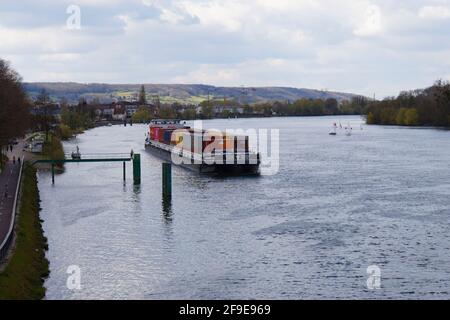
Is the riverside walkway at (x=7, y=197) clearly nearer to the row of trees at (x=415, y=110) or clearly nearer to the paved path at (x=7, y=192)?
the paved path at (x=7, y=192)

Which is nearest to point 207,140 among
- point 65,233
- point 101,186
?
point 101,186

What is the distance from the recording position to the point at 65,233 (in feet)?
86.8

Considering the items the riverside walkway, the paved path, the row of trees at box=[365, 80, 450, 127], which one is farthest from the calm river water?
the row of trees at box=[365, 80, 450, 127]

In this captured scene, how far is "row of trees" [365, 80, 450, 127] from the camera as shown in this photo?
106581 millimetres

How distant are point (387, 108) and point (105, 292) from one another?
11289cm

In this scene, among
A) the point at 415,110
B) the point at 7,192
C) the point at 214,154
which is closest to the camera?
the point at 7,192

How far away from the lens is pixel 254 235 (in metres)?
25.8

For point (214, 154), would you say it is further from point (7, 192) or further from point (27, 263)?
point (27, 263)

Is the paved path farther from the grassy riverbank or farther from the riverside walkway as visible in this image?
the grassy riverbank

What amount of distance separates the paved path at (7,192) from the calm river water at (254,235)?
1.82 metres

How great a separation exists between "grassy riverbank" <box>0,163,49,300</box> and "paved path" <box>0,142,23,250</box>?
465 millimetres

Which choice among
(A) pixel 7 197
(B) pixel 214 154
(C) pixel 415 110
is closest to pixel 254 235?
(A) pixel 7 197

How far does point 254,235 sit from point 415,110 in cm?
9396

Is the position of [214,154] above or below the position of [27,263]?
above
